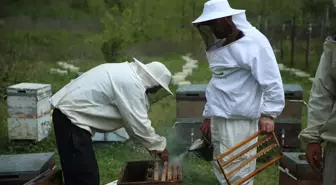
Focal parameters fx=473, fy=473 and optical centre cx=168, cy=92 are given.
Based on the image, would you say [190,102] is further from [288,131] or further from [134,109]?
[134,109]

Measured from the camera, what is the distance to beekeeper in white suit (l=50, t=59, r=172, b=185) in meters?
2.72

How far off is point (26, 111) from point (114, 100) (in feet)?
7.90

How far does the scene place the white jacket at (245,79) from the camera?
2910mm

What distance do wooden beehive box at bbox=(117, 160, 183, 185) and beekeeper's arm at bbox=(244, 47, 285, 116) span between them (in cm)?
67

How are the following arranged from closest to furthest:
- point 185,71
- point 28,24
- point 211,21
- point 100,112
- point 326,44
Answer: point 326,44
point 100,112
point 211,21
point 185,71
point 28,24

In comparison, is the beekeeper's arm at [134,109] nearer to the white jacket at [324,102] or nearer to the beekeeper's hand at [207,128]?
the beekeeper's hand at [207,128]

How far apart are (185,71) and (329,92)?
5964mm

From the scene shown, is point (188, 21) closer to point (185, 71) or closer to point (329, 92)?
point (185, 71)

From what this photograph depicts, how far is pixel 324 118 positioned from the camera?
2258 millimetres

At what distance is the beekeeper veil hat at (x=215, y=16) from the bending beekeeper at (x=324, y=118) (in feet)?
2.78


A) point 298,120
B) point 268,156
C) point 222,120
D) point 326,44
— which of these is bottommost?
point 268,156

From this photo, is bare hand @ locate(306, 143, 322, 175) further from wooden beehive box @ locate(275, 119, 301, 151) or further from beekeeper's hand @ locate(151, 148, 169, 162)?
wooden beehive box @ locate(275, 119, 301, 151)

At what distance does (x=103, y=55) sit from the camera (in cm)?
820

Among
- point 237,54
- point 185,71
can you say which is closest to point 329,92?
point 237,54
